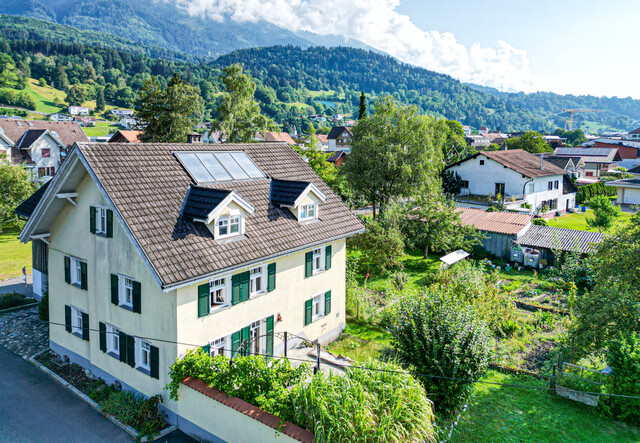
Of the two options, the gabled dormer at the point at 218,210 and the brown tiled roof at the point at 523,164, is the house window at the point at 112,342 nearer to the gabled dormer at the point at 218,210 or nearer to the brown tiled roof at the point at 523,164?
the gabled dormer at the point at 218,210

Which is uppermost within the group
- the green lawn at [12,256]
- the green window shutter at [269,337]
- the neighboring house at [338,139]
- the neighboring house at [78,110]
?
the neighboring house at [78,110]

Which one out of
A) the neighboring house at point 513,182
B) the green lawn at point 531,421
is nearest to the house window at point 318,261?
the green lawn at point 531,421

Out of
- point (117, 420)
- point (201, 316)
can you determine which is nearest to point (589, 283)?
point (201, 316)

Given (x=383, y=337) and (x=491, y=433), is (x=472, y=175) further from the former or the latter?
(x=491, y=433)

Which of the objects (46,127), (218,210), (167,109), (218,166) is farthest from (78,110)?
(218,210)

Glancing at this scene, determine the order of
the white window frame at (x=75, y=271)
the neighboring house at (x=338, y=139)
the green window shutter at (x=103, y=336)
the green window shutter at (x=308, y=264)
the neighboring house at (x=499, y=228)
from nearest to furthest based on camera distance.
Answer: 1. the green window shutter at (x=103, y=336)
2. the white window frame at (x=75, y=271)
3. the green window shutter at (x=308, y=264)
4. the neighboring house at (x=499, y=228)
5. the neighboring house at (x=338, y=139)
